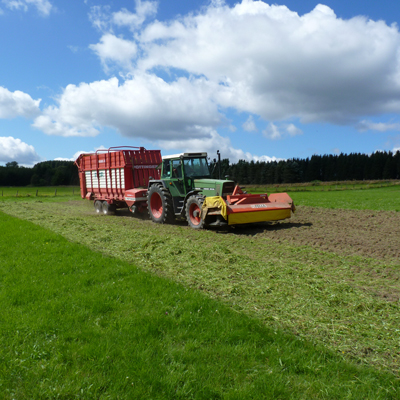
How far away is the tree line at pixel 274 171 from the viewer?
8625cm

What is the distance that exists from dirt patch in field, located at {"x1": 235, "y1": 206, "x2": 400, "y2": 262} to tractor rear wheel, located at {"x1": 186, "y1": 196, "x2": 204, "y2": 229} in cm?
131

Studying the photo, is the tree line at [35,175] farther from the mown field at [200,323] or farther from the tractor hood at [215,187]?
the mown field at [200,323]

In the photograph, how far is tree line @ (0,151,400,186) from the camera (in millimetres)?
86250

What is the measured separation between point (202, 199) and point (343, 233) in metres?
4.35

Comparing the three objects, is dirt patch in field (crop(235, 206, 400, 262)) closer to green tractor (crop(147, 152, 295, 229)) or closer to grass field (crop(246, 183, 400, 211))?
green tractor (crop(147, 152, 295, 229))

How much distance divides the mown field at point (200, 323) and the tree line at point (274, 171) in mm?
73762

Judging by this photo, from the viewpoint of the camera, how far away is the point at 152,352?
3604 millimetres

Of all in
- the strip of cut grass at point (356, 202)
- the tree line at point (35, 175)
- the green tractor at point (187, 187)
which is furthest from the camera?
the tree line at point (35, 175)

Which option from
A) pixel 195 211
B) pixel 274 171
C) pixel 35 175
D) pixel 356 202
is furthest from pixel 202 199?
pixel 35 175

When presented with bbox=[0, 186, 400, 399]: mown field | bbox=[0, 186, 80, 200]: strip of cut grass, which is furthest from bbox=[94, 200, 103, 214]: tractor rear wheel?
bbox=[0, 186, 80, 200]: strip of cut grass

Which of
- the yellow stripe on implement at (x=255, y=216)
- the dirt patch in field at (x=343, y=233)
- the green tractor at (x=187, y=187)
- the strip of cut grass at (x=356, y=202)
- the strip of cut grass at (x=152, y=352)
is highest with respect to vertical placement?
the green tractor at (x=187, y=187)

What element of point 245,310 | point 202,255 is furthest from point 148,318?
point 202,255

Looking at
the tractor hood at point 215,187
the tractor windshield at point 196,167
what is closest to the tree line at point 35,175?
the tractor windshield at point 196,167

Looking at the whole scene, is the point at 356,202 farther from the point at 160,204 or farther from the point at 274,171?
the point at 274,171
